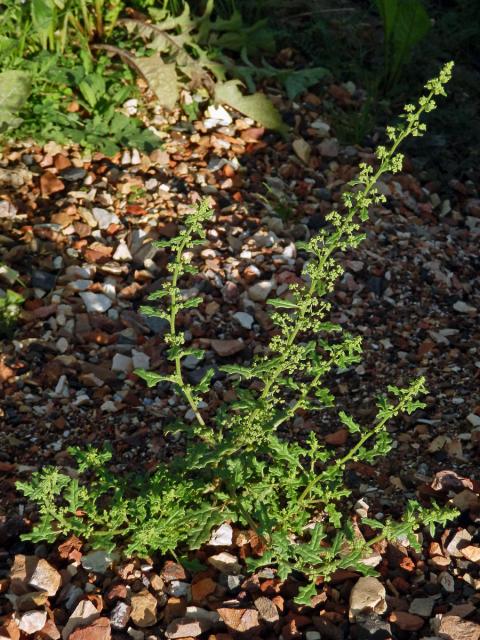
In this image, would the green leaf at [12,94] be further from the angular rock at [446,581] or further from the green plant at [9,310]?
the angular rock at [446,581]

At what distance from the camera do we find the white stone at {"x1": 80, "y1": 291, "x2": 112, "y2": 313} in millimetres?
3625

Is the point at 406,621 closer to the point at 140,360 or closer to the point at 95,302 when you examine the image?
the point at 140,360

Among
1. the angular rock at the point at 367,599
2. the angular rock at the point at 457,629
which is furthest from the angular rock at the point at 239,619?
the angular rock at the point at 457,629

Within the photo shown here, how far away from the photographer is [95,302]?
11.9 ft

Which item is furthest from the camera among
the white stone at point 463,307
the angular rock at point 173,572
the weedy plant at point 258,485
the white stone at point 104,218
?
the white stone at point 104,218

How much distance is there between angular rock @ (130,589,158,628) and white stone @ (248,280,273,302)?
142 cm

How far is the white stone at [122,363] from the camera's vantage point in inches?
135

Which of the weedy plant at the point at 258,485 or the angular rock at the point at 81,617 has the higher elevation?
the weedy plant at the point at 258,485

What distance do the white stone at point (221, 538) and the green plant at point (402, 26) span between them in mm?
2709

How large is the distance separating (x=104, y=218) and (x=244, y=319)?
0.76 meters

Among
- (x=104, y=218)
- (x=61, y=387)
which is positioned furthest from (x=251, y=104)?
(x=61, y=387)

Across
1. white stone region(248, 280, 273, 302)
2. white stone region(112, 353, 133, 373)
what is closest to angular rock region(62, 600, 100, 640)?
white stone region(112, 353, 133, 373)

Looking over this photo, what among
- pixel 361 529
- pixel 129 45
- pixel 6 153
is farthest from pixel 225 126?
pixel 361 529

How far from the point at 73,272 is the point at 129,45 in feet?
4.77
